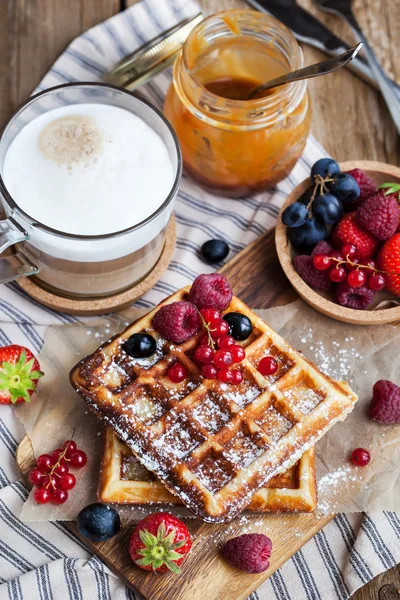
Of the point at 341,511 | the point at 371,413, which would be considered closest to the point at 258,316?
the point at 371,413

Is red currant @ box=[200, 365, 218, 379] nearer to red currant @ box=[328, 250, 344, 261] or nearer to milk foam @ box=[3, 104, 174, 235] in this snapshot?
milk foam @ box=[3, 104, 174, 235]

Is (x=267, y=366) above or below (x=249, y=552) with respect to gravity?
above

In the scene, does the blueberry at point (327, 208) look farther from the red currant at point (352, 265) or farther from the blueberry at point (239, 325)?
the blueberry at point (239, 325)

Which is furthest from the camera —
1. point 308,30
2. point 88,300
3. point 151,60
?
point 308,30

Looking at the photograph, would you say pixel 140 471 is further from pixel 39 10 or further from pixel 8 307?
pixel 39 10

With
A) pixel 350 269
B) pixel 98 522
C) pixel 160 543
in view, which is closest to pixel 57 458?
pixel 98 522

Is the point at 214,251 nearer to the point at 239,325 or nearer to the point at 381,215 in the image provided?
the point at 239,325

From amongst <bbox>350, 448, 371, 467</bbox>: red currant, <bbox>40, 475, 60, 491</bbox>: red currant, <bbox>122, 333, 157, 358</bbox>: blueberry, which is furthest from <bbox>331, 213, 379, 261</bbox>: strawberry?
<bbox>40, 475, 60, 491</bbox>: red currant
